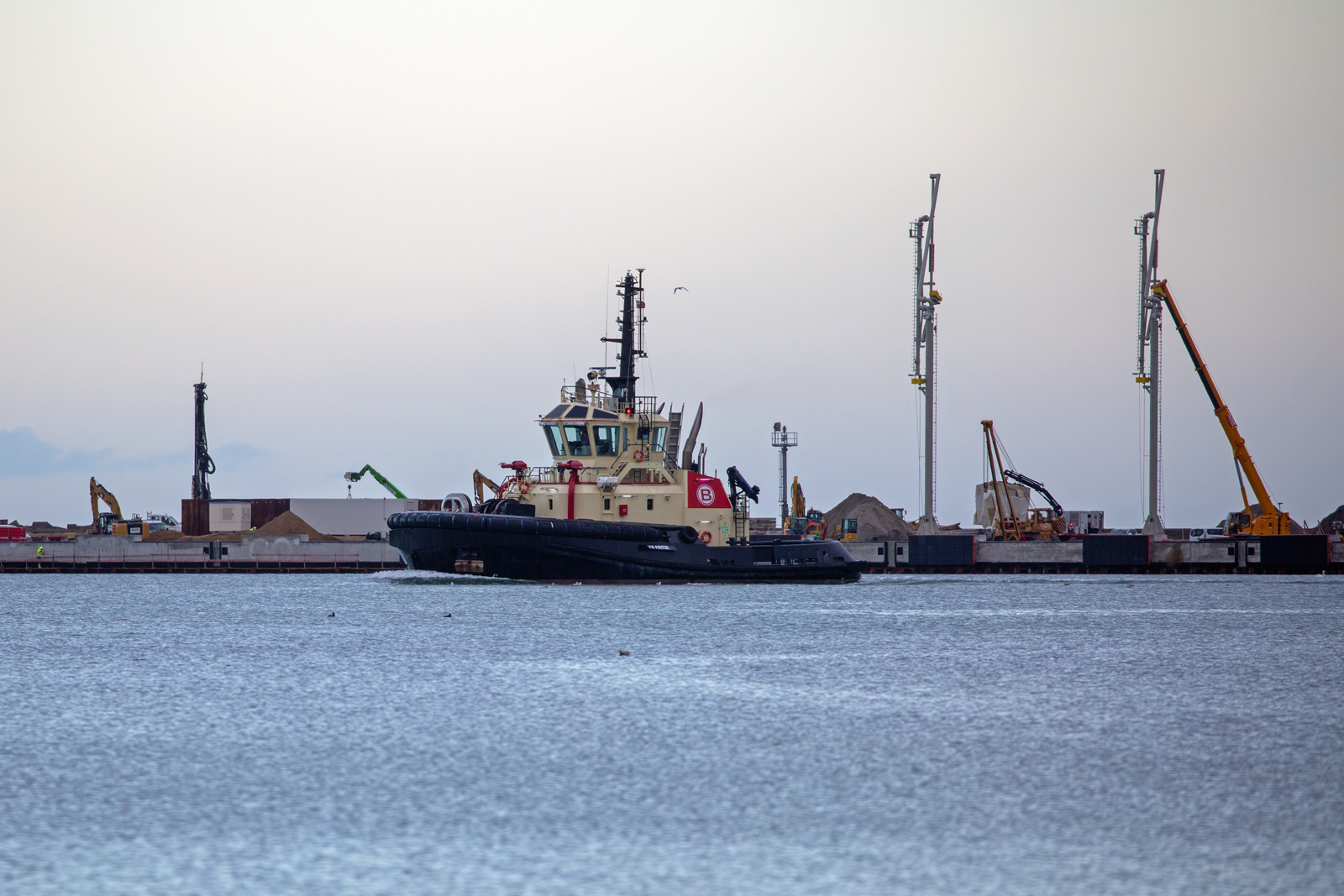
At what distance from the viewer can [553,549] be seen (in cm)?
4391

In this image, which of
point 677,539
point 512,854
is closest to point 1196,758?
point 512,854

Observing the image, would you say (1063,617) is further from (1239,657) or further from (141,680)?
(141,680)

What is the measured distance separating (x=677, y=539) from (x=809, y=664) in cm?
2136

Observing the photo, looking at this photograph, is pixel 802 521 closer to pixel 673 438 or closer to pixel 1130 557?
pixel 1130 557

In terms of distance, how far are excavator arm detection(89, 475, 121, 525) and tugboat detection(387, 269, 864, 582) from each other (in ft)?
192

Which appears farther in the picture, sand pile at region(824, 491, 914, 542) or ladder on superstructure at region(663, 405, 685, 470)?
sand pile at region(824, 491, 914, 542)

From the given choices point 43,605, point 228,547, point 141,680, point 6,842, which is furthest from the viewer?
point 228,547

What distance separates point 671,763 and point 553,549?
98.3 ft

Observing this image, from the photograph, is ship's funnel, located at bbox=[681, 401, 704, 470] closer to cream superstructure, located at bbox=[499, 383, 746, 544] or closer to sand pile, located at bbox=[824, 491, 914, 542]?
cream superstructure, located at bbox=[499, 383, 746, 544]

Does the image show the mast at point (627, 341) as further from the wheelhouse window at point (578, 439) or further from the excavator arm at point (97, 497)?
the excavator arm at point (97, 497)

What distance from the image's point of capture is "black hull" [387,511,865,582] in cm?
4356

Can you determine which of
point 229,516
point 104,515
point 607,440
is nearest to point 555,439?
point 607,440

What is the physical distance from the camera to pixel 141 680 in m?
21.7

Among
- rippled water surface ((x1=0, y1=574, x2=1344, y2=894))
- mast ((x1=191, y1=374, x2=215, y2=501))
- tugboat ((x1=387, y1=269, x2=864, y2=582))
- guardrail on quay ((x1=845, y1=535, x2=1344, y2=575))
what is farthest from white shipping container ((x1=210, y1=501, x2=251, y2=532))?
rippled water surface ((x1=0, y1=574, x2=1344, y2=894))
